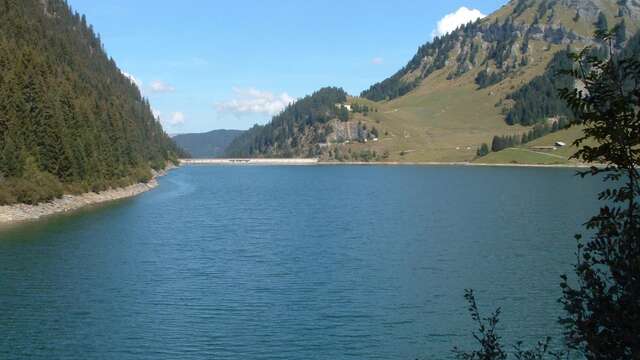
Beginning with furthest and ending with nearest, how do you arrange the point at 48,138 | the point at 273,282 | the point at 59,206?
the point at 48,138
the point at 59,206
the point at 273,282

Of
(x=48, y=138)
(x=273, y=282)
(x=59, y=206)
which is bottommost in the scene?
(x=273, y=282)

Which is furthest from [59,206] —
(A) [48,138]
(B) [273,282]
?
(B) [273,282]

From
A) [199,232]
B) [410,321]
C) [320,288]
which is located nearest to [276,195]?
[199,232]

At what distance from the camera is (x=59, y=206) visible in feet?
341

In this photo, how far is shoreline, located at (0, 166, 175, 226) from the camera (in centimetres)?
9021

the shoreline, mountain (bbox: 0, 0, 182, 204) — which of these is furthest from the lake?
mountain (bbox: 0, 0, 182, 204)

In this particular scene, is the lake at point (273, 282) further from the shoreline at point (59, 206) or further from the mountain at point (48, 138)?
the mountain at point (48, 138)

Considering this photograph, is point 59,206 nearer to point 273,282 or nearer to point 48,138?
point 48,138

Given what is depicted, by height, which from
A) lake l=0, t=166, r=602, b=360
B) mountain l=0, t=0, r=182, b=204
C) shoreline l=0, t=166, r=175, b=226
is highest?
mountain l=0, t=0, r=182, b=204

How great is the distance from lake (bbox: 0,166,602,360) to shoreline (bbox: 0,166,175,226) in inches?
141

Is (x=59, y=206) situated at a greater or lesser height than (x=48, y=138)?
lesser

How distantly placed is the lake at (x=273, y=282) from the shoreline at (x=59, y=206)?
141 inches

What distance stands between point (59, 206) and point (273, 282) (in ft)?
198

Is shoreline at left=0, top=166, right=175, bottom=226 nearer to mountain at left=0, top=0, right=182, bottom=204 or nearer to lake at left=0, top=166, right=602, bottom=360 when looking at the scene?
mountain at left=0, top=0, right=182, bottom=204
